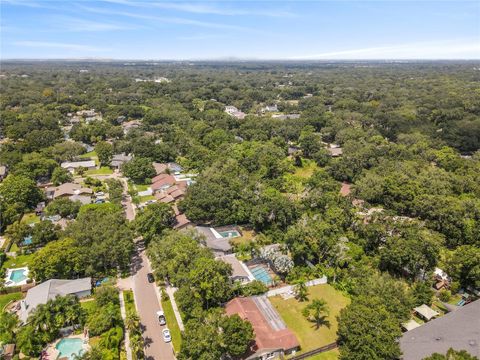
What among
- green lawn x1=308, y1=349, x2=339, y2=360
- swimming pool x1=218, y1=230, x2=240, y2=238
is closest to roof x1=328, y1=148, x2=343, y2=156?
swimming pool x1=218, y1=230, x2=240, y2=238

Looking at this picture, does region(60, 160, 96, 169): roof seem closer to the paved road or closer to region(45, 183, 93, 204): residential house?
region(45, 183, 93, 204): residential house

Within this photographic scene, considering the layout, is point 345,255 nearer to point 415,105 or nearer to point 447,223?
point 447,223

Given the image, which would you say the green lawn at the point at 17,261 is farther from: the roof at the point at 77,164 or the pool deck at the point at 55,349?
the roof at the point at 77,164

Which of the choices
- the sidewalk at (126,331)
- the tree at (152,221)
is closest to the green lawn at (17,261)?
the tree at (152,221)

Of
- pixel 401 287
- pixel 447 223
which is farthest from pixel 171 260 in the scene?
pixel 447 223

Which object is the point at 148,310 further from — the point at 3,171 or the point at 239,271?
the point at 3,171

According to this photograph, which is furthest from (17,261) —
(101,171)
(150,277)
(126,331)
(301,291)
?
(101,171)
